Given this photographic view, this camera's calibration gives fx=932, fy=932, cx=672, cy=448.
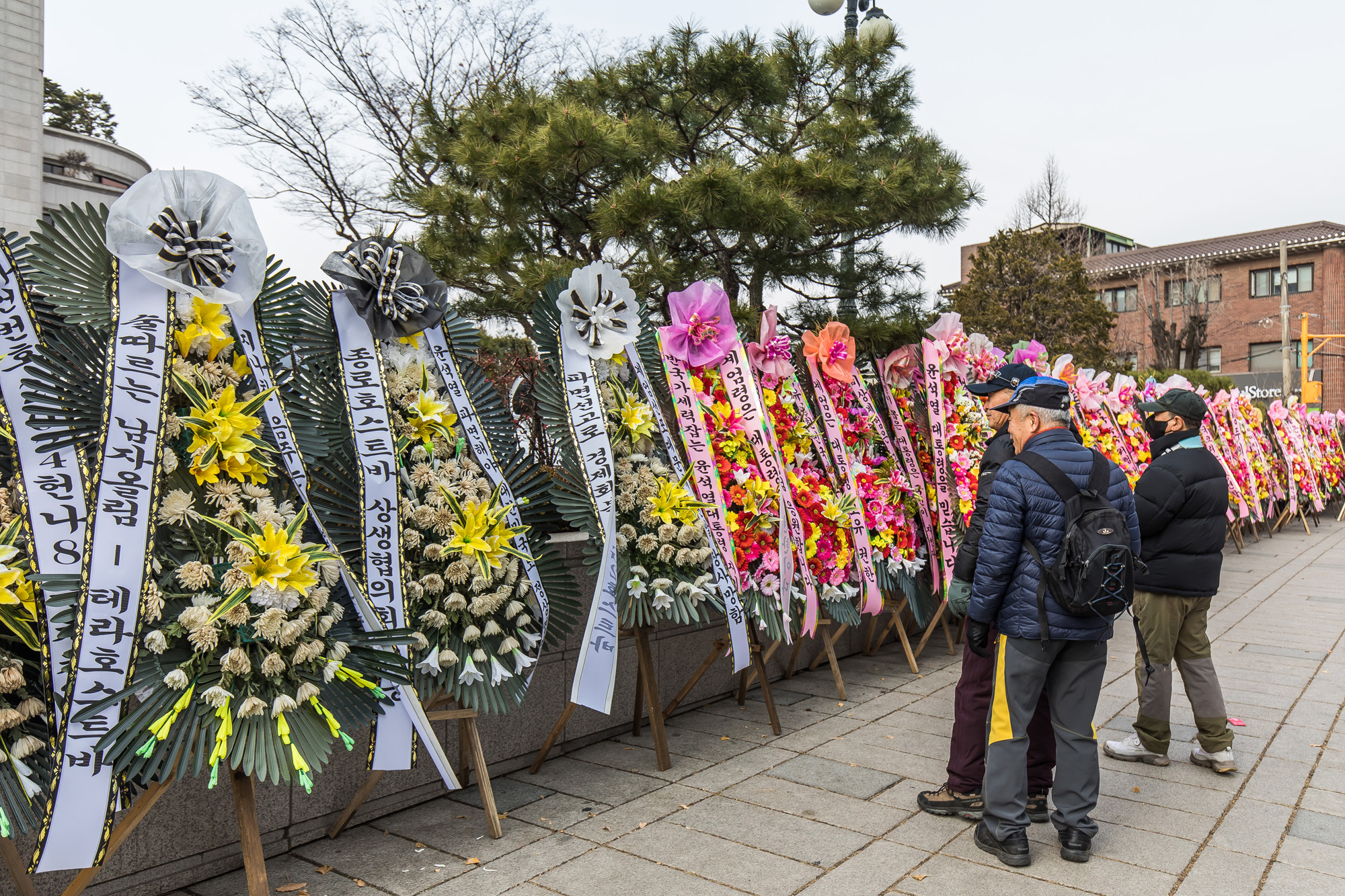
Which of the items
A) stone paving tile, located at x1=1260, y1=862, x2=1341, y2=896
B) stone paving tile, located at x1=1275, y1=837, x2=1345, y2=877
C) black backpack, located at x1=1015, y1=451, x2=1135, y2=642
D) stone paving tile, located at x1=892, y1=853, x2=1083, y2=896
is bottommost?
stone paving tile, located at x1=1275, y1=837, x2=1345, y2=877

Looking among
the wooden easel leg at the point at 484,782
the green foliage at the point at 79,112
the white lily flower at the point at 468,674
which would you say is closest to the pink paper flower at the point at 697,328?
the white lily flower at the point at 468,674

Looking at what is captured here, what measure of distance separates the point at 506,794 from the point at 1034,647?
226cm

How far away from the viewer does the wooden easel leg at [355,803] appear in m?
3.38

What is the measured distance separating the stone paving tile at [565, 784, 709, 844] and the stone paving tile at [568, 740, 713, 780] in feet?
0.60

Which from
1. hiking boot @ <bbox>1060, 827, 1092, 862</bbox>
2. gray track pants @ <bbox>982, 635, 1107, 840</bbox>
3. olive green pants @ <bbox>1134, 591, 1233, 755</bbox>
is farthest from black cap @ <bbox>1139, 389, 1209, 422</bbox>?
hiking boot @ <bbox>1060, 827, 1092, 862</bbox>

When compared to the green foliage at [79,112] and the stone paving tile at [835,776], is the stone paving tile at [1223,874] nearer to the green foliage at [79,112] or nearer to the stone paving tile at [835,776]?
the stone paving tile at [835,776]

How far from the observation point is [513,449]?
154 inches

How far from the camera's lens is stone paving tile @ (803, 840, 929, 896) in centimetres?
317

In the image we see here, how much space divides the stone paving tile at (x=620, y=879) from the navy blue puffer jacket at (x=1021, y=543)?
1.39 meters

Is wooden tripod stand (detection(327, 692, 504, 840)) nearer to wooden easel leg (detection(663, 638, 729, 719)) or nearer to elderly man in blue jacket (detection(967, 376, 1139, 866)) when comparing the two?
wooden easel leg (detection(663, 638, 729, 719))

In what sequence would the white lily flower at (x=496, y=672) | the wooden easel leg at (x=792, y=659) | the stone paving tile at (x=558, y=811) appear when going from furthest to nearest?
the wooden easel leg at (x=792, y=659) < the stone paving tile at (x=558, y=811) < the white lily flower at (x=496, y=672)

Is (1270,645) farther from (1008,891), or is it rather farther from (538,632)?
(538,632)

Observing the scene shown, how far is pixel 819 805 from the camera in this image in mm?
3932

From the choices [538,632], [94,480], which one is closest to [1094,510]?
[538,632]
